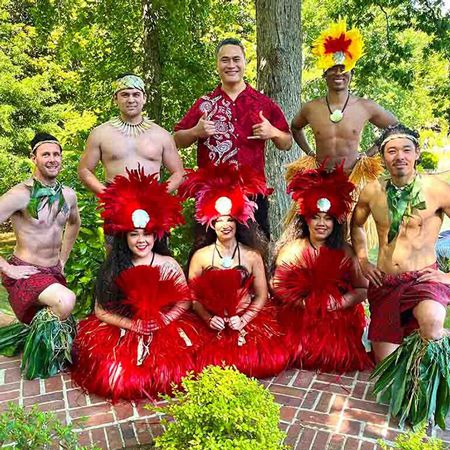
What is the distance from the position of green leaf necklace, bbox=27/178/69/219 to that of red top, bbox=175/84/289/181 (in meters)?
1.08

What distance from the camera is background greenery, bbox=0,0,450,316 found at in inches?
270

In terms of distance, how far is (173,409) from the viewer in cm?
208

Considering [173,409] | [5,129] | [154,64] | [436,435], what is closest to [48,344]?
[173,409]

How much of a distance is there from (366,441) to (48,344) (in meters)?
1.98

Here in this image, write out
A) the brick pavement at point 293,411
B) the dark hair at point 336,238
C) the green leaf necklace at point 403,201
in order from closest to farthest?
the brick pavement at point 293,411 → the green leaf necklace at point 403,201 → the dark hair at point 336,238

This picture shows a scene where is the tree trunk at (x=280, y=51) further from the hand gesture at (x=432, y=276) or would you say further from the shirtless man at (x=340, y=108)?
the hand gesture at (x=432, y=276)

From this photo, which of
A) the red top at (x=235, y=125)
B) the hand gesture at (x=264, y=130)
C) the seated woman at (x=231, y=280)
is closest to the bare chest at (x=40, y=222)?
the seated woman at (x=231, y=280)

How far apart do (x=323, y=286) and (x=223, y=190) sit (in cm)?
90

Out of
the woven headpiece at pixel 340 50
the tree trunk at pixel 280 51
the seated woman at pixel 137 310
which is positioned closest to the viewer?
the seated woman at pixel 137 310

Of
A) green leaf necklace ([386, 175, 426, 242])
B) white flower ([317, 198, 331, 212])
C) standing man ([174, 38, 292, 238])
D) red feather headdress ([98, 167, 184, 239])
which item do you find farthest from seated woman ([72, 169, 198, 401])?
green leaf necklace ([386, 175, 426, 242])

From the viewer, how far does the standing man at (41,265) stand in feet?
10.9

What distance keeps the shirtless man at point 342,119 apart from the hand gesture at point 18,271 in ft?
7.62

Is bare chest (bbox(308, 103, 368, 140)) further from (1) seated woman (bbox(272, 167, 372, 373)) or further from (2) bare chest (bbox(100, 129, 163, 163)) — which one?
(2) bare chest (bbox(100, 129, 163, 163))

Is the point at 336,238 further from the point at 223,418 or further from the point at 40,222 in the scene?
the point at 40,222
